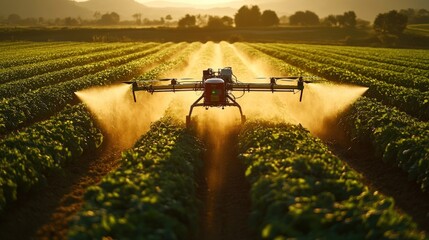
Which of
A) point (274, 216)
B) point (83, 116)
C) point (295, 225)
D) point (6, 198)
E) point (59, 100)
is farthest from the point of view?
point (59, 100)

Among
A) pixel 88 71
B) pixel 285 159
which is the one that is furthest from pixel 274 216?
pixel 88 71

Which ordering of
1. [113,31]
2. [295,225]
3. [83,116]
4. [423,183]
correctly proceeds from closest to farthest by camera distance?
1. [295,225]
2. [423,183]
3. [83,116]
4. [113,31]

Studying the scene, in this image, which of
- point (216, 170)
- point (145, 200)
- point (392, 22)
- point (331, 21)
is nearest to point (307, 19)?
point (331, 21)

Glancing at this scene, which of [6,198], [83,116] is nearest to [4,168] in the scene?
[6,198]

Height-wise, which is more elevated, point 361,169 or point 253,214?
point 253,214

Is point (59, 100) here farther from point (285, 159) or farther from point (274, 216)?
point (274, 216)

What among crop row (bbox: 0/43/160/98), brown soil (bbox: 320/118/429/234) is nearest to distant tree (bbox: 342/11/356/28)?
crop row (bbox: 0/43/160/98)

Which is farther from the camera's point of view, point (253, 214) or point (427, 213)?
point (427, 213)
